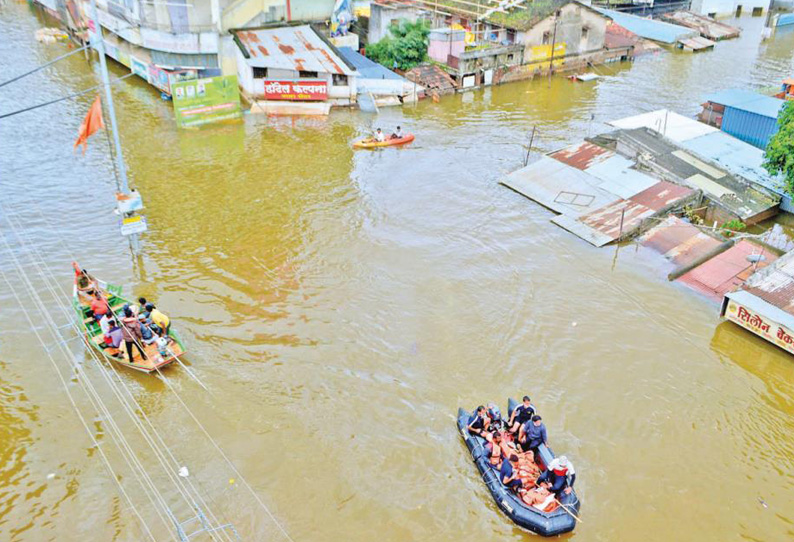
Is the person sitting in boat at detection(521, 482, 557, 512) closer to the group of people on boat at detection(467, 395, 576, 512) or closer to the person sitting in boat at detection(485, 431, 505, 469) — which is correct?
the group of people on boat at detection(467, 395, 576, 512)

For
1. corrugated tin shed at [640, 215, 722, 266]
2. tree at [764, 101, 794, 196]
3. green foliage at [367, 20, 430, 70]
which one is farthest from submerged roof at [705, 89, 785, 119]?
green foliage at [367, 20, 430, 70]

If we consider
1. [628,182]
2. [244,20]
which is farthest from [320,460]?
[244,20]

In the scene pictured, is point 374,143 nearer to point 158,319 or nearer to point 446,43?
point 446,43

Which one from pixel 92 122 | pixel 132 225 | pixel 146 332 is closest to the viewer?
pixel 146 332

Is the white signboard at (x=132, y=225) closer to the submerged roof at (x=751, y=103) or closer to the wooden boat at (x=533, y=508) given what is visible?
the wooden boat at (x=533, y=508)

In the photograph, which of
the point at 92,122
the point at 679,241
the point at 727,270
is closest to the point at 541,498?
the point at 727,270

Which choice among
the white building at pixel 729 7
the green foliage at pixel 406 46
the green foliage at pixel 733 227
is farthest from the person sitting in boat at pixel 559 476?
the white building at pixel 729 7

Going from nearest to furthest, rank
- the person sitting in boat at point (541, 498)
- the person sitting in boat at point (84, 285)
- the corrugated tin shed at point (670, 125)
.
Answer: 1. the person sitting in boat at point (541, 498)
2. the person sitting in boat at point (84, 285)
3. the corrugated tin shed at point (670, 125)
